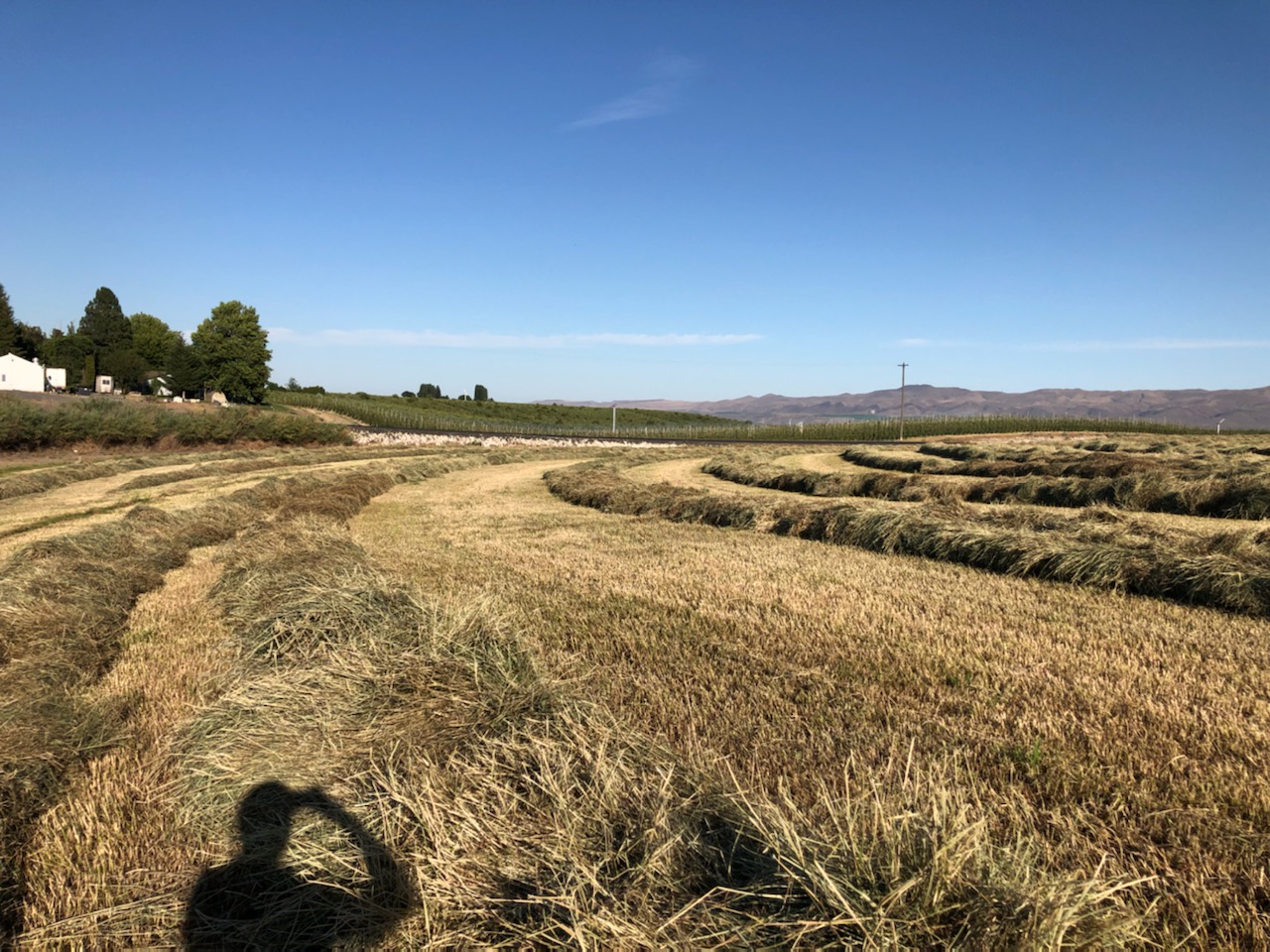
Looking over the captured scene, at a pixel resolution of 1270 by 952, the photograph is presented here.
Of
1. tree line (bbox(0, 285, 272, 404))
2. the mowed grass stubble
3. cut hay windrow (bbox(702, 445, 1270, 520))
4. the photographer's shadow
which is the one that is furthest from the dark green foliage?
the photographer's shadow

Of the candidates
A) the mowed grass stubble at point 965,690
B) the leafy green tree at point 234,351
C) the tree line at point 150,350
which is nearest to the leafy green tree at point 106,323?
the tree line at point 150,350

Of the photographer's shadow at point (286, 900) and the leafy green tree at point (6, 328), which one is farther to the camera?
the leafy green tree at point (6, 328)

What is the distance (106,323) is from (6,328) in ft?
55.4

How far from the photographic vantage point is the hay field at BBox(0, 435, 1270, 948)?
2.33m

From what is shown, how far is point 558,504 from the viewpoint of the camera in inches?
679

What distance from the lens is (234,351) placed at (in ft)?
248

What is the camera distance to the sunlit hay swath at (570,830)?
6.88 feet

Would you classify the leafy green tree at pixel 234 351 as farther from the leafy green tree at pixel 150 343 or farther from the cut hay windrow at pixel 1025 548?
the cut hay windrow at pixel 1025 548

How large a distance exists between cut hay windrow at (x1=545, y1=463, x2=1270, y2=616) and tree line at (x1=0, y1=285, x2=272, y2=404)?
7546 centimetres

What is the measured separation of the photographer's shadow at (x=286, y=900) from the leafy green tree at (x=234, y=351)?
83282mm

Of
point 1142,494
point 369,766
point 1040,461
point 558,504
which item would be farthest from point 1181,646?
point 1040,461

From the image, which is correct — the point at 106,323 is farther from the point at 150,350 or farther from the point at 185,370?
the point at 185,370

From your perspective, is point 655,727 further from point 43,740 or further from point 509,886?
point 43,740

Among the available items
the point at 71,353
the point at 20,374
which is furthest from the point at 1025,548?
the point at 71,353
